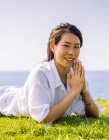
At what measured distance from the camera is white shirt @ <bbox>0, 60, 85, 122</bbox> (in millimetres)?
8250

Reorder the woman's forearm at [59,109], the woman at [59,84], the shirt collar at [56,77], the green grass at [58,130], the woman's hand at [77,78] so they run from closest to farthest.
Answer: the green grass at [58,130]
the woman's forearm at [59,109]
the woman at [59,84]
the woman's hand at [77,78]
the shirt collar at [56,77]

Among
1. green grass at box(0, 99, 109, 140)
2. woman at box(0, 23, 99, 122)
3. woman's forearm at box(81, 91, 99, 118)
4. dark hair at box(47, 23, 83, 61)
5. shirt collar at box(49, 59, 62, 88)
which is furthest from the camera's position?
woman's forearm at box(81, 91, 99, 118)

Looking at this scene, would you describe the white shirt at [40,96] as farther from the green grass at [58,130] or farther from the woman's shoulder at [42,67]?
the green grass at [58,130]

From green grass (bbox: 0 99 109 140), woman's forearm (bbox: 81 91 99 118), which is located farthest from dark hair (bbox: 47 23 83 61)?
green grass (bbox: 0 99 109 140)

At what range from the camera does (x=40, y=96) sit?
27.2ft

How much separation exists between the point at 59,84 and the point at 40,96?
0.53m

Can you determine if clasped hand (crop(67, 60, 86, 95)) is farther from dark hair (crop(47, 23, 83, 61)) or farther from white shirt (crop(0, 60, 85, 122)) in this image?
dark hair (crop(47, 23, 83, 61))

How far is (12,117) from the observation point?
9.38 m

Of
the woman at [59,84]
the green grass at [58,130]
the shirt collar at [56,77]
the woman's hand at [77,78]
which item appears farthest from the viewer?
the shirt collar at [56,77]

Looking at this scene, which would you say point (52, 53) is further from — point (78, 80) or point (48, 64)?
point (78, 80)

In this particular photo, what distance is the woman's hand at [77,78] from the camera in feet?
27.5

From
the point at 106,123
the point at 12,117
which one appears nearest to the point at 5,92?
the point at 12,117

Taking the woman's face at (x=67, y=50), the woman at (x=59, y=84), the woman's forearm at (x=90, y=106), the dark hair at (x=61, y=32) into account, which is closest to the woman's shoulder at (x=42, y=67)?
the woman at (x=59, y=84)

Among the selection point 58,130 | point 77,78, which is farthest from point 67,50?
point 58,130
